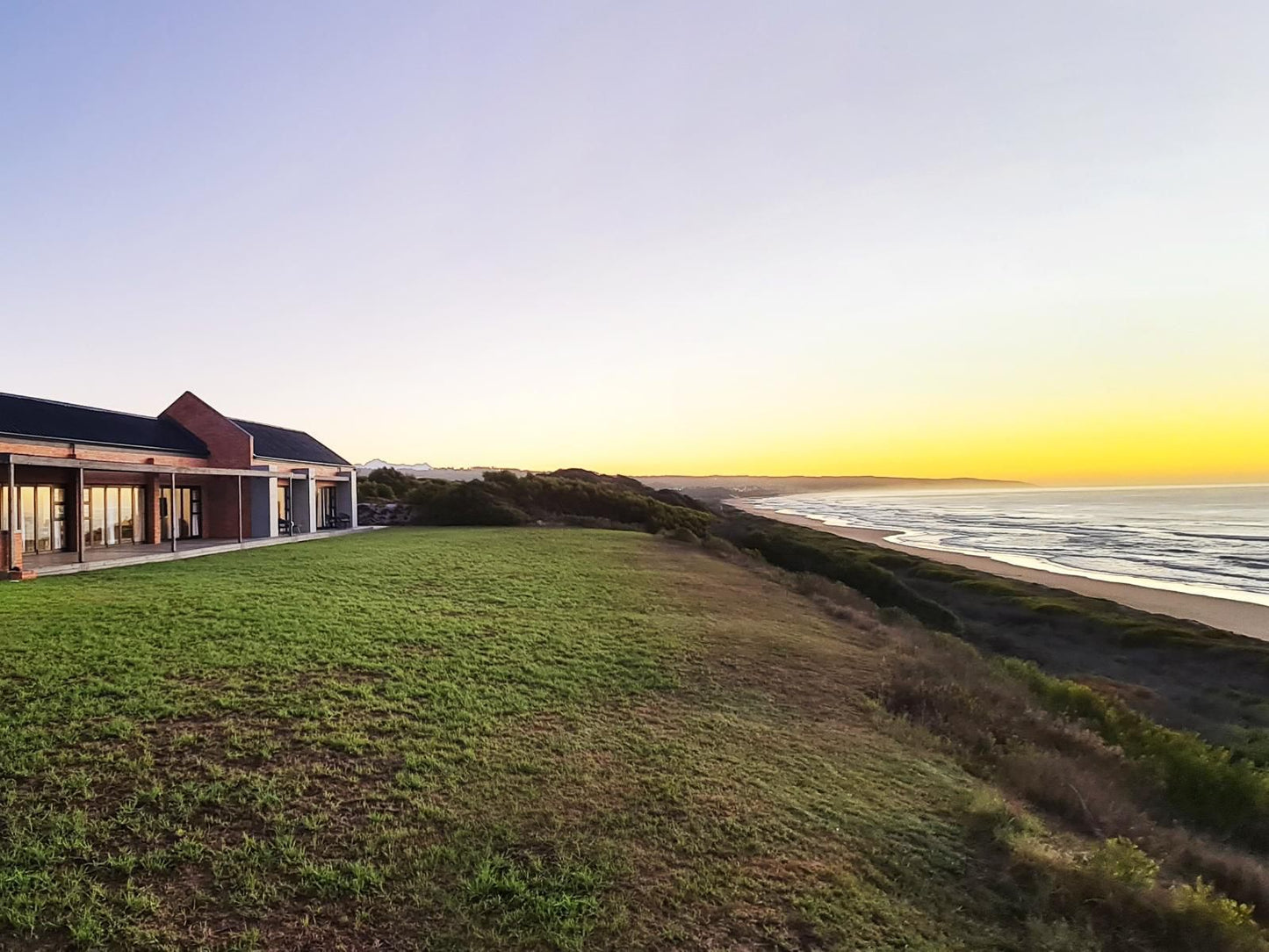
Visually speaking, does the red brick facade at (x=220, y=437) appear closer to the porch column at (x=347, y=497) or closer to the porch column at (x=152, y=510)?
the porch column at (x=152, y=510)

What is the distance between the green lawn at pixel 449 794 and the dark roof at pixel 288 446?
18.9 meters

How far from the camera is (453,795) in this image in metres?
6.35

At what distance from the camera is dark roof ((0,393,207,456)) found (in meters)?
19.8

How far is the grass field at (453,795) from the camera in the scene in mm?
4828

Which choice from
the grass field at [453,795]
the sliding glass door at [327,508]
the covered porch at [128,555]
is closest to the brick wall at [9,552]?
the covered porch at [128,555]

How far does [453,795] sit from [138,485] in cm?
2299

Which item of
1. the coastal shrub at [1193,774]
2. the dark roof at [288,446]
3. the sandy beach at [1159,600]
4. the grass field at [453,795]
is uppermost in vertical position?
the dark roof at [288,446]

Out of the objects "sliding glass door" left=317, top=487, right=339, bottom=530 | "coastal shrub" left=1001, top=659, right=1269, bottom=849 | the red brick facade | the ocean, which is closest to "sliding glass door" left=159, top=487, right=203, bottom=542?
the red brick facade

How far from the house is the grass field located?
8.67m

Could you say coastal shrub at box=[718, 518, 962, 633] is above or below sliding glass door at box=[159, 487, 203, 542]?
below

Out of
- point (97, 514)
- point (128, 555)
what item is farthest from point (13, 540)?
point (97, 514)

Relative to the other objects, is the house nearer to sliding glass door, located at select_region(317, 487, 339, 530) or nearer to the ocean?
sliding glass door, located at select_region(317, 487, 339, 530)

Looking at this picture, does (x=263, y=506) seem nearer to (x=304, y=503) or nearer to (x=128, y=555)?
(x=304, y=503)

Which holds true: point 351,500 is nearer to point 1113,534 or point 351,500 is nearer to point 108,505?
point 108,505
